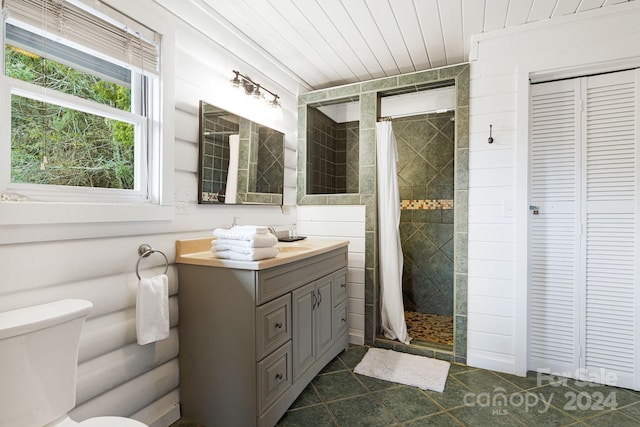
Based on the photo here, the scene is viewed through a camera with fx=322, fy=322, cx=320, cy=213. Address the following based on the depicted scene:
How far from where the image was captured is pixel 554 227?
2312 mm

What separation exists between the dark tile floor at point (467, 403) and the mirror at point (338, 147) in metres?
2.02

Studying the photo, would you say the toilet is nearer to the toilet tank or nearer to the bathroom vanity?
the toilet tank

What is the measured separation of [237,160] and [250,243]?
848mm

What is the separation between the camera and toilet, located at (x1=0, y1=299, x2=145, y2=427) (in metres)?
1.04

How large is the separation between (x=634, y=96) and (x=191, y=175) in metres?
2.92

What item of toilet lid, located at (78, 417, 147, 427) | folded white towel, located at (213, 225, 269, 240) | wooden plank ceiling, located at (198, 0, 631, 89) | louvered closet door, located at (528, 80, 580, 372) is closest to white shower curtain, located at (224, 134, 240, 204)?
folded white towel, located at (213, 225, 269, 240)

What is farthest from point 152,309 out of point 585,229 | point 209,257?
point 585,229

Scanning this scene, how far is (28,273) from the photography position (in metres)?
1.23

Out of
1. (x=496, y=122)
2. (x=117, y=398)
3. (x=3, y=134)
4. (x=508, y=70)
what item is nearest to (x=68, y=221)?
(x=3, y=134)

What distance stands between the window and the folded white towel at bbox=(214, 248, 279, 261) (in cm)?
45

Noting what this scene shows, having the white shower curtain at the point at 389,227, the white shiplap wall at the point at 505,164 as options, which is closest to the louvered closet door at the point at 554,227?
the white shiplap wall at the point at 505,164

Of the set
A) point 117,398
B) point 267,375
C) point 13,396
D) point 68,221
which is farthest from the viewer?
point 267,375

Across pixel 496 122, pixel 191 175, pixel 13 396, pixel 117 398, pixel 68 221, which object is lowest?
pixel 117 398

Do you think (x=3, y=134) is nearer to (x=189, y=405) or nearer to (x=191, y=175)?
(x=191, y=175)
